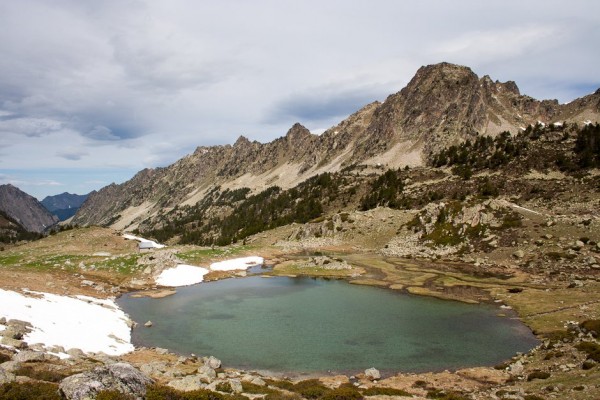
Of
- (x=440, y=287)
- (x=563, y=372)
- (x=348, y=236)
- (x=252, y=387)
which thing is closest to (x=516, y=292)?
(x=440, y=287)

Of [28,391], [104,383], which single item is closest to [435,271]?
[104,383]

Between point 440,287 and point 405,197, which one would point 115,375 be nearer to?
point 440,287

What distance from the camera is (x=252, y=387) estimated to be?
26.2m

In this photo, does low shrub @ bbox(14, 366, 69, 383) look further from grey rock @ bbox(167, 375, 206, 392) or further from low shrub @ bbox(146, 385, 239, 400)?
grey rock @ bbox(167, 375, 206, 392)

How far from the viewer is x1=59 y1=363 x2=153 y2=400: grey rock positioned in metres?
18.0

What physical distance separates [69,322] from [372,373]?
31783 millimetres

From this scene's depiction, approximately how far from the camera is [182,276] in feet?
262

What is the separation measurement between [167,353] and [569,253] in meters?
79.7

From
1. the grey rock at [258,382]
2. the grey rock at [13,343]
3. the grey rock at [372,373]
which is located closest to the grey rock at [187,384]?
the grey rock at [258,382]

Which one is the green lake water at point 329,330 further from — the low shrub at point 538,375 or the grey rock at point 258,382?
the grey rock at point 258,382

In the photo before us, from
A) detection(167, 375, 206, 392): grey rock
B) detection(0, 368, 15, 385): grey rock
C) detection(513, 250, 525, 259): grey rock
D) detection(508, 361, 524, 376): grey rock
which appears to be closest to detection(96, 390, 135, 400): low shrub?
detection(0, 368, 15, 385): grey rock

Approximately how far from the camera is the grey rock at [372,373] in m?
32.1

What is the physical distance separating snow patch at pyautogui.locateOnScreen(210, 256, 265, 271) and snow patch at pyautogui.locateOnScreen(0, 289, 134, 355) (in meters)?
40.7

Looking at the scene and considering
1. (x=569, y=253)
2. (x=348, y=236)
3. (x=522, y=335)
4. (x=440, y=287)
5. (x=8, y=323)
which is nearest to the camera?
(x=8, y=323)
